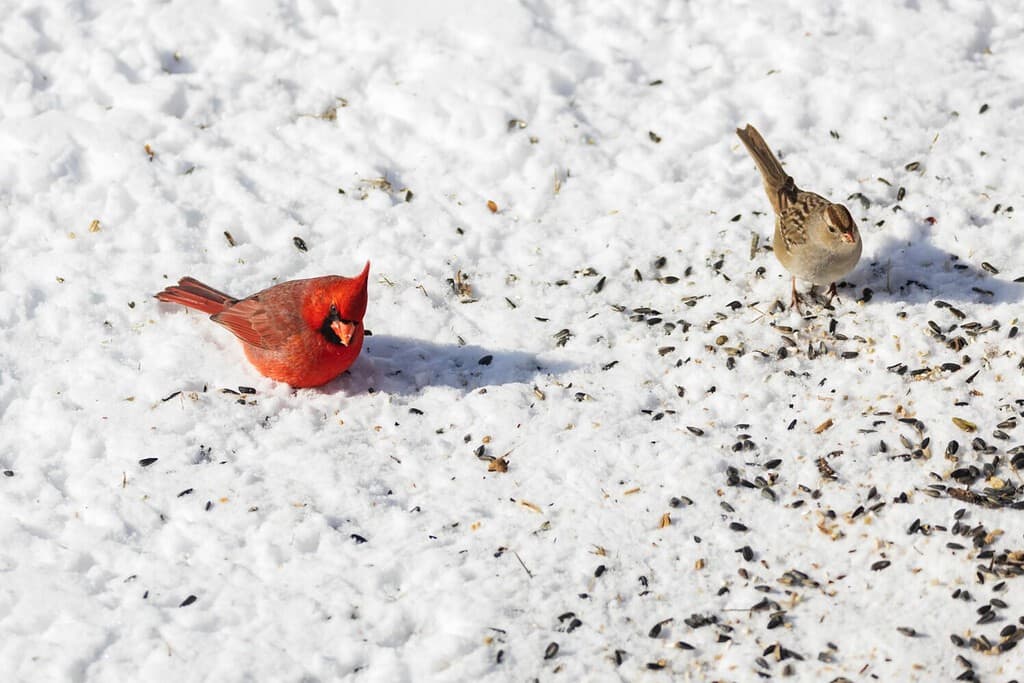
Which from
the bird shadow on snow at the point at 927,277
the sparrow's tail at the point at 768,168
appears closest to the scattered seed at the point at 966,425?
the bird shadow on snow at the point at 927,277

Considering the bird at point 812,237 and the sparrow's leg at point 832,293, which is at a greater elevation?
the bird at point 812,237

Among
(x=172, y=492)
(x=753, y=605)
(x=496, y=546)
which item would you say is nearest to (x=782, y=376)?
(x=753, y=605)

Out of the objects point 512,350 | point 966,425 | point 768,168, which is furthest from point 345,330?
point 966,425

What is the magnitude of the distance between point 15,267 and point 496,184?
2.81 metres

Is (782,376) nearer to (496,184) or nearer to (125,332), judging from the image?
(496,184)

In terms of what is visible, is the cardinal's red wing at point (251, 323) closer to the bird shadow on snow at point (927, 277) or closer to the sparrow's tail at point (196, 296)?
the sparrow's tail at point (196, 296)

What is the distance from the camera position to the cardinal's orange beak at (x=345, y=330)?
5102mm

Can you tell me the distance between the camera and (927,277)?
5957 mm

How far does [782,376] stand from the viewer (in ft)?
17.9

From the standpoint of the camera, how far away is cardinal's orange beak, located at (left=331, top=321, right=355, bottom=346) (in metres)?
5.10

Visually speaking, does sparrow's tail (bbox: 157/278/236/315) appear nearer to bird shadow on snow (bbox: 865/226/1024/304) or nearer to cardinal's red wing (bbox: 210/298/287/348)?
cardinal's red wing (bbox: 210/298/287/348)

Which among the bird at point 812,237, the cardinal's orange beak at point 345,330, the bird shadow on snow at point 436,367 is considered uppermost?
the bird at point 812,237

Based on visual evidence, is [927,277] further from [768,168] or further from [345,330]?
[345,330]

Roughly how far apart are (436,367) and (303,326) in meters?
0.80
